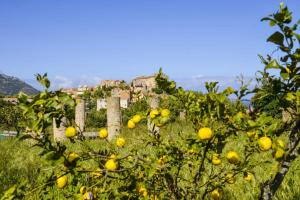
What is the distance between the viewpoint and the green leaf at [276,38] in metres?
1.67

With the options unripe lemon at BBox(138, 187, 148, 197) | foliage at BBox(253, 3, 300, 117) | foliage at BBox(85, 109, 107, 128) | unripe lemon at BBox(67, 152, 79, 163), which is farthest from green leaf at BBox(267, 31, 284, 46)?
foliage at BBox(85, 109, 107, 128)

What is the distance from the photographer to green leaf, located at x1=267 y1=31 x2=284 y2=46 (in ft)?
5.49

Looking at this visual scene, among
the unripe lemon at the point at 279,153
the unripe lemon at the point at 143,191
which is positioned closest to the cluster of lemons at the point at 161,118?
the unripe lemon at the point at 279,153

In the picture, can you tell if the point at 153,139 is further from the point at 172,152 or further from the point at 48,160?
the point at 48,160

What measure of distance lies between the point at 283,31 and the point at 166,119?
28.7 inches

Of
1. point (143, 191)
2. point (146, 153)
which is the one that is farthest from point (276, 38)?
point (146, 153)

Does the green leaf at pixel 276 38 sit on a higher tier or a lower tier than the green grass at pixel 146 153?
higher

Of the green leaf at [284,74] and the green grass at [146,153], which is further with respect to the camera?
the green grass at [146,153]

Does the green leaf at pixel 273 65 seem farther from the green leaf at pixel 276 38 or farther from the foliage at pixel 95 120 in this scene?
the foliage at pixel 95 120

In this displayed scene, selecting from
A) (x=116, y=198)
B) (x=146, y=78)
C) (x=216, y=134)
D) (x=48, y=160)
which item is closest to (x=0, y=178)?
(x=116, y=198)

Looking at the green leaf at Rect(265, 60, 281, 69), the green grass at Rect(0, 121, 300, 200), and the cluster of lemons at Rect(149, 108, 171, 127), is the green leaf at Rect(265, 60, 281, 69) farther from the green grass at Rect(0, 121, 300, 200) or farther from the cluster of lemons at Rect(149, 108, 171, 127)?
the cluster of lemons at Rect(149, 108, 171, 127)

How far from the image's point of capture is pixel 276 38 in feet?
5.57

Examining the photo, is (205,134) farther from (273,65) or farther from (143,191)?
(143,191)

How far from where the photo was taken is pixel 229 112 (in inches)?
88.2
